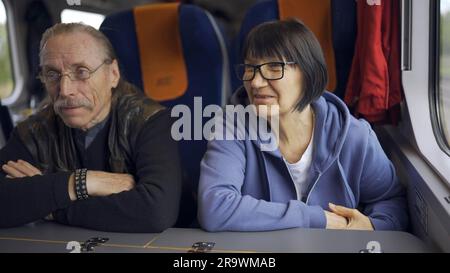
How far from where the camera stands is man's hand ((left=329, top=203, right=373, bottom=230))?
1118mm

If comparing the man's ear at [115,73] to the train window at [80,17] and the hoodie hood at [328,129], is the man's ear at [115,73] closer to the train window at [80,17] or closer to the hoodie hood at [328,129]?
the train window at [80,17]

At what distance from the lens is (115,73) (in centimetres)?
130

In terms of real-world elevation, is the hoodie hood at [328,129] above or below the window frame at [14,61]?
below

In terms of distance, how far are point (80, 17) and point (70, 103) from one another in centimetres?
25

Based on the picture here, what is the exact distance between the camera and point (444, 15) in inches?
46.5

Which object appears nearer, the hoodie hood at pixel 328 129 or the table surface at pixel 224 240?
the table surface at pixel 224 240

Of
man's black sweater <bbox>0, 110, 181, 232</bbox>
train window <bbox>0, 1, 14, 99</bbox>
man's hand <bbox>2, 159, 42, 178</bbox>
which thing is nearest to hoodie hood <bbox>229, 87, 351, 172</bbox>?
man's black sweater <bbox>0, 110, 181, 232</bbox>

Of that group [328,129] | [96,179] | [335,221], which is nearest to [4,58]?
[96,179]

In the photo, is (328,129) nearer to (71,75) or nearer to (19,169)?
(71,75)

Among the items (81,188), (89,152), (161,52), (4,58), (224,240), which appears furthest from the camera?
(4,58)

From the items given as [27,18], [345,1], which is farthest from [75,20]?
[345,1]

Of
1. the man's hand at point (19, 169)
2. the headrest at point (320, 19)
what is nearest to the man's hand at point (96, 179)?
the man's hand at point (19, 169)

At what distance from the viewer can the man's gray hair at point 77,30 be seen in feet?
3.99
